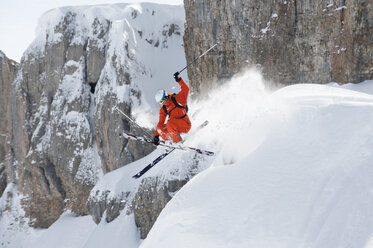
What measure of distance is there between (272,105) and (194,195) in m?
2.55

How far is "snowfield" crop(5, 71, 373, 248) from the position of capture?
3674mm

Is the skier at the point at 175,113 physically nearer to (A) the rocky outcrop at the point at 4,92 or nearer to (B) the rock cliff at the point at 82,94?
(B) the rock cliff at the point at 82,94

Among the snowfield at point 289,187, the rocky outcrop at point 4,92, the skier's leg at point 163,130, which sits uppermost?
the snowfield at point 289,187

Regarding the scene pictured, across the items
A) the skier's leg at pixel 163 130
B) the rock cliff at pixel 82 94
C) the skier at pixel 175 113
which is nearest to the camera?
the skier at pixel 175 113

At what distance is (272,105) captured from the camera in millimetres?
6445

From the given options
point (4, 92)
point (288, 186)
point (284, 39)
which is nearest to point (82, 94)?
point (4, 92)

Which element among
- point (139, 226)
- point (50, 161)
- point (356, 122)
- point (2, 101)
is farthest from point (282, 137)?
point (2, 101)

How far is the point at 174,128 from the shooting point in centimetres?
1050

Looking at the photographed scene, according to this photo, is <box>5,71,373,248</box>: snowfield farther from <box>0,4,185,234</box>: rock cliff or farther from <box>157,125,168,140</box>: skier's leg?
<box>0,4,185,234</box>: rock cliff

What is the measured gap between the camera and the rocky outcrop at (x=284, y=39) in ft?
44.3

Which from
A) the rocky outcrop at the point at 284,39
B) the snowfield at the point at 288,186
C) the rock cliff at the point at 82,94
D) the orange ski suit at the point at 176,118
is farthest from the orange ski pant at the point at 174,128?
the rock cliff at the point at 82,94

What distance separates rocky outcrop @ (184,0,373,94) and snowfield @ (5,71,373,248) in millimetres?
9229

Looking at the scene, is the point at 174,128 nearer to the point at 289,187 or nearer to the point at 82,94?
the point at 289,187

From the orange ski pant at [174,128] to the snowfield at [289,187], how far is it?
14.2 feet
